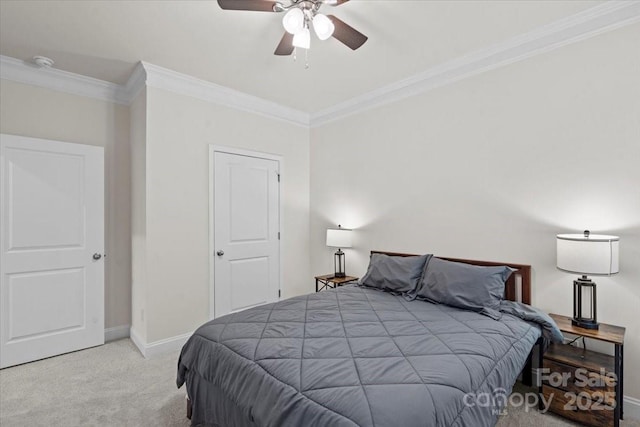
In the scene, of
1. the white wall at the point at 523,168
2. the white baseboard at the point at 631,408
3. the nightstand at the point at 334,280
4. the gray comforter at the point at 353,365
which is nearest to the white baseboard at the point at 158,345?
the gray comforter at the point at 353,365

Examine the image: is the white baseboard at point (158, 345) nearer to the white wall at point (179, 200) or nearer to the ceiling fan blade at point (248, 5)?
the white wall at point (179, 200)

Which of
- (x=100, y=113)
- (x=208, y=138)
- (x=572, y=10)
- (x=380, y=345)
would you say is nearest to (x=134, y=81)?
(x=100, y=113)

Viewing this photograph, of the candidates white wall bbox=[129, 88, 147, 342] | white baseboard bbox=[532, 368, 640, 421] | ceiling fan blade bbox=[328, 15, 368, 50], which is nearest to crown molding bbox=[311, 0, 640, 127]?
ceiling fan blade bbox=[328, 15, 368, 50]

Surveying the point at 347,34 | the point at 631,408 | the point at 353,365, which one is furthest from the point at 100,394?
the point at 631,408

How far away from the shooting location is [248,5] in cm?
173

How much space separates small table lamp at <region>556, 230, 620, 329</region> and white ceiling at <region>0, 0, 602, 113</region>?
157 cm

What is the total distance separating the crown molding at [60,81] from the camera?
2791 mm

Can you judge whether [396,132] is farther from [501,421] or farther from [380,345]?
[501,421]

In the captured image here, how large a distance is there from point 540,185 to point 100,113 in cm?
421

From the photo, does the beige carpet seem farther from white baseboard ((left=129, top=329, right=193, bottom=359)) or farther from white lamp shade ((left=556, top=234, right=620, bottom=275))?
white lamp shade ((left=556, top=234, right=620, bottom=275))

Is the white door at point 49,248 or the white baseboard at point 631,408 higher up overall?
the white door at point 49,248

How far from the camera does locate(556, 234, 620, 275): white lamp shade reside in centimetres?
190

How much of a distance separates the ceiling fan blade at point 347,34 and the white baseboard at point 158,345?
10.0ft

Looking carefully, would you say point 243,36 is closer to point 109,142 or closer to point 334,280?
point 109,142
